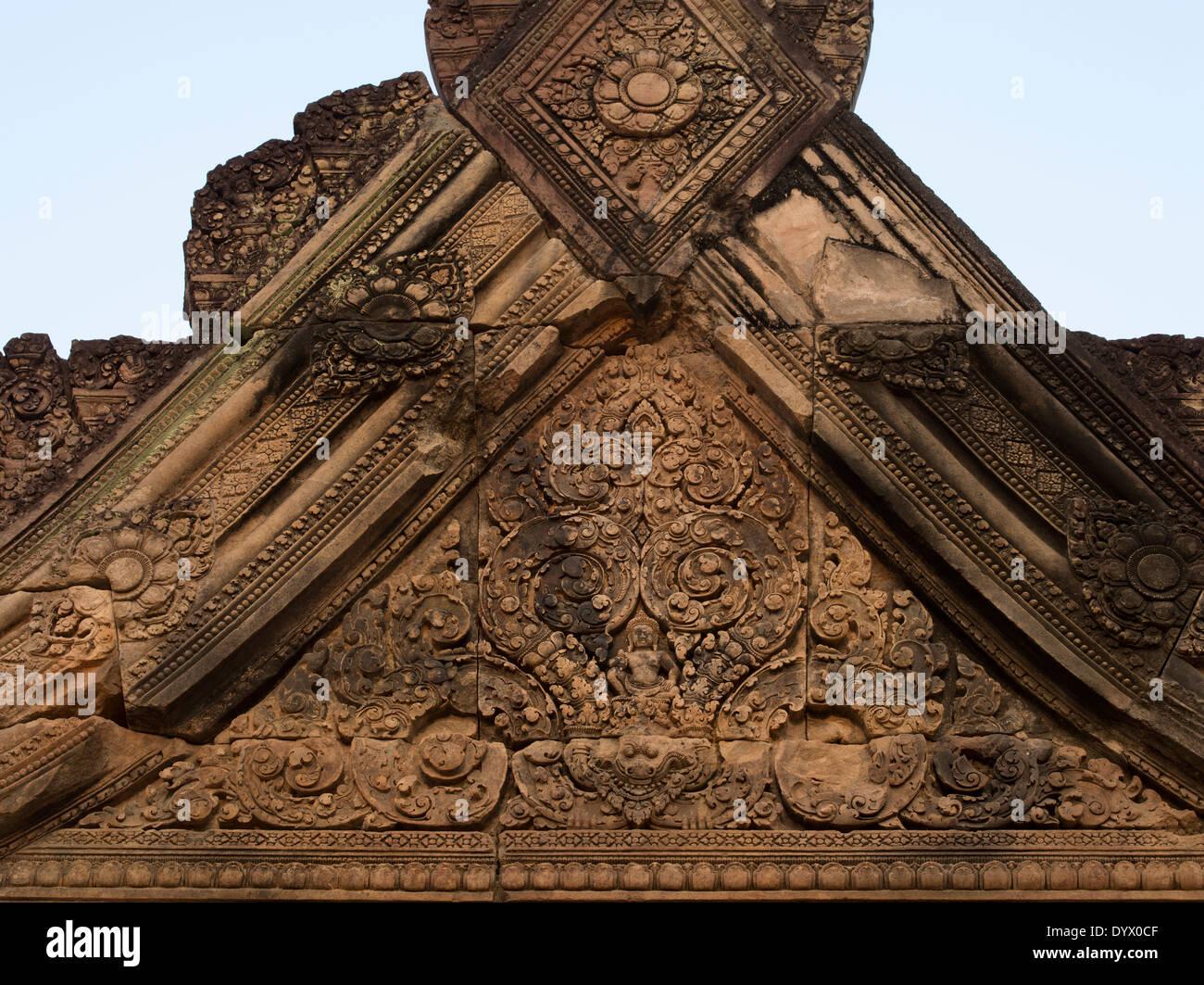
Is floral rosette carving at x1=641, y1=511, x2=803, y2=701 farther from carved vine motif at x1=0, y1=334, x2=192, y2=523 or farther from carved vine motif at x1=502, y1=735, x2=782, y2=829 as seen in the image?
carved vine motif at x1=0, y1=334, x2=192, y2=523

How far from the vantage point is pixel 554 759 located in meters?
6.13

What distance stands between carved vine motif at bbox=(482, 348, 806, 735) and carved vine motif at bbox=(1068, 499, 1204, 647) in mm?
996

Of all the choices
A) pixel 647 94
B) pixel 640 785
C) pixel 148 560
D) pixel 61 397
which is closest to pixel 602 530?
pixel 640 785

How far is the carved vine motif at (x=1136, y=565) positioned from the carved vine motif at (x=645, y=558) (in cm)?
100

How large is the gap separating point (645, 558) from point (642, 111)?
68.6 inches

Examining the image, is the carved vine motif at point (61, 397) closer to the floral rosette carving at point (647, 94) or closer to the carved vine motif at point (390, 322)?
the carved vine motif at point (390, 322)

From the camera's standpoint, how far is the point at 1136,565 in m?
6.27

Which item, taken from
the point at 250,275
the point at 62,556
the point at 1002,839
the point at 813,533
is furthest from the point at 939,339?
the point at 62,556

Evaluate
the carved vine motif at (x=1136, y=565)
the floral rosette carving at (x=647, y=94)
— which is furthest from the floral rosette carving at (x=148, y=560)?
the carved vine motif at (x=1136, y=565)

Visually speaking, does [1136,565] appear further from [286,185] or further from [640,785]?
[286,185]

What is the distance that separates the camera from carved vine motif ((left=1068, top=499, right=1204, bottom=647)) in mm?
6176

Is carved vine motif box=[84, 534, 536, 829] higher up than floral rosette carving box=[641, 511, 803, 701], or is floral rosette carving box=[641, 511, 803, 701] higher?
floral rosette carving box=[641, 511, 803, 701]

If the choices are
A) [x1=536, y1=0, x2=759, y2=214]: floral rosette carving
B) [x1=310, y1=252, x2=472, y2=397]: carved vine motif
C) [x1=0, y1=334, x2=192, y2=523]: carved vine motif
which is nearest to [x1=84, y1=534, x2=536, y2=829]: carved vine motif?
[x1=310, y1=252, x2=472, y2=397]: carved vine motif
